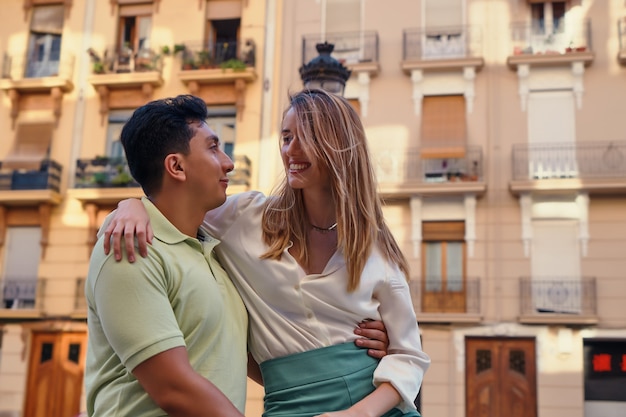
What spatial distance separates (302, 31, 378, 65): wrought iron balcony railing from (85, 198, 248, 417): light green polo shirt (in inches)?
659

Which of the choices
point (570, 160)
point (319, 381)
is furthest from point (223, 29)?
point (319, 381)

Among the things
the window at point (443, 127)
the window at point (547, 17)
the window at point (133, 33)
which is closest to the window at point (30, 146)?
the window at point (133, 33)

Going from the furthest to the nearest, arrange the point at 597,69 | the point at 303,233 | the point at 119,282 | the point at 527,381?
the point at 597,69
the point at 527,381
the point at 303,233
the point at 119,282

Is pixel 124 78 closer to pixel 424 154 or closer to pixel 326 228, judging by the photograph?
pixel 424 154

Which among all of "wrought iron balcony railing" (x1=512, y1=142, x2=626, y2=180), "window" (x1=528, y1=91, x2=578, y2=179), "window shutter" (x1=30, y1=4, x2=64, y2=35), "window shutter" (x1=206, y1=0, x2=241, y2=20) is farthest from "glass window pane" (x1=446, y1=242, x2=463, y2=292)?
"window shutter" (x1=30, y1=4, x2=64, y2=35)

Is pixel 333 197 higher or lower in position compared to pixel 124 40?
lower

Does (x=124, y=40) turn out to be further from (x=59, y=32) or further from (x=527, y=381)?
(x=527, y=381)

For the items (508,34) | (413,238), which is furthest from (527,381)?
(508,34)

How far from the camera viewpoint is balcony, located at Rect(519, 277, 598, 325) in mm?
16562

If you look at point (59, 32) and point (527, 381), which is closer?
point (527, 381)

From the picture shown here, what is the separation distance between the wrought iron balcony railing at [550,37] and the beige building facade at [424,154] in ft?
0.12

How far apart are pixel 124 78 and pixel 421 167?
7.56 meters

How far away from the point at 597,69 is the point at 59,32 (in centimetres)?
1337

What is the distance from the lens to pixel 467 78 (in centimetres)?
1800
